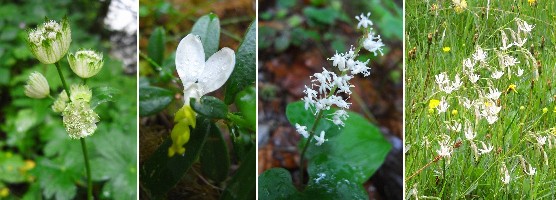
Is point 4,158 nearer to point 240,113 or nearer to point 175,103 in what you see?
point 175,103

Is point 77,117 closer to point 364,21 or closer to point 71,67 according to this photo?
point 71,67

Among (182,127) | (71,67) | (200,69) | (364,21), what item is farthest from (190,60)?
(364,21)

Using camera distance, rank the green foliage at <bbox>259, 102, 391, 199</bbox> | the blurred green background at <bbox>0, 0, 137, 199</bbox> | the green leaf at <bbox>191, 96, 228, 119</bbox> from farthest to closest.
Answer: the blurred green background at <bbox>0, 0, 137, 199</bbox>
the green foliage at <bbox>259, 102, 391, 199</bbox>
the green leaf at <bbox>191, 96, 228, 119</bbox>

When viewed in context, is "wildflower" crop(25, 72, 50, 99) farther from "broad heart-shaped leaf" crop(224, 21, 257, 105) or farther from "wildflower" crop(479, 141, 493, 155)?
"wildflower" crop(479, 141, 493, 155)

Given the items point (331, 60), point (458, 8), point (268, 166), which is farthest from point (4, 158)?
point (458, 8)

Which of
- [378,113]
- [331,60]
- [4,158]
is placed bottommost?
[4,158]

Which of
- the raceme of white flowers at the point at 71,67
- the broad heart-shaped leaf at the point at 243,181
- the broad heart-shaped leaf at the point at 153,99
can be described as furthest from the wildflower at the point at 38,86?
the broad heart-shaped leaf at the point at 243,181

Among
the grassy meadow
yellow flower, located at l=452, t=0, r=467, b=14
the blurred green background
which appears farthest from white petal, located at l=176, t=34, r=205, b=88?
yellow flower, located at l=452, t=0, r=467, b=14
